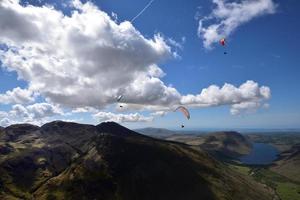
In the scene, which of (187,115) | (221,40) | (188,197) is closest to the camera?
(221,40)

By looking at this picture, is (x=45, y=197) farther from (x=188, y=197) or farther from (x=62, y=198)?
(x=188, y=197)

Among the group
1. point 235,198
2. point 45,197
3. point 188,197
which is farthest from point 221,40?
point 45,197

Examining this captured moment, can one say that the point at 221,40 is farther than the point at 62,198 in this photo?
No

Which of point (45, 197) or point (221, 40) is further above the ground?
point (221, 40)

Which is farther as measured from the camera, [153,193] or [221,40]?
[153,193]

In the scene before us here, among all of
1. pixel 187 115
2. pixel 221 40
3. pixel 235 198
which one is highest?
pixel 221 40

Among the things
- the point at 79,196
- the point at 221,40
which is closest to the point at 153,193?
the point at 79,196

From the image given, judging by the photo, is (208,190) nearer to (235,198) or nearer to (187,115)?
(235,198)

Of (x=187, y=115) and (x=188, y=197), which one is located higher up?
(x=187, y=115)

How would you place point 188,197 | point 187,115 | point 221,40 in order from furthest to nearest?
point 188,197 < point 187,115 < point 221,40
